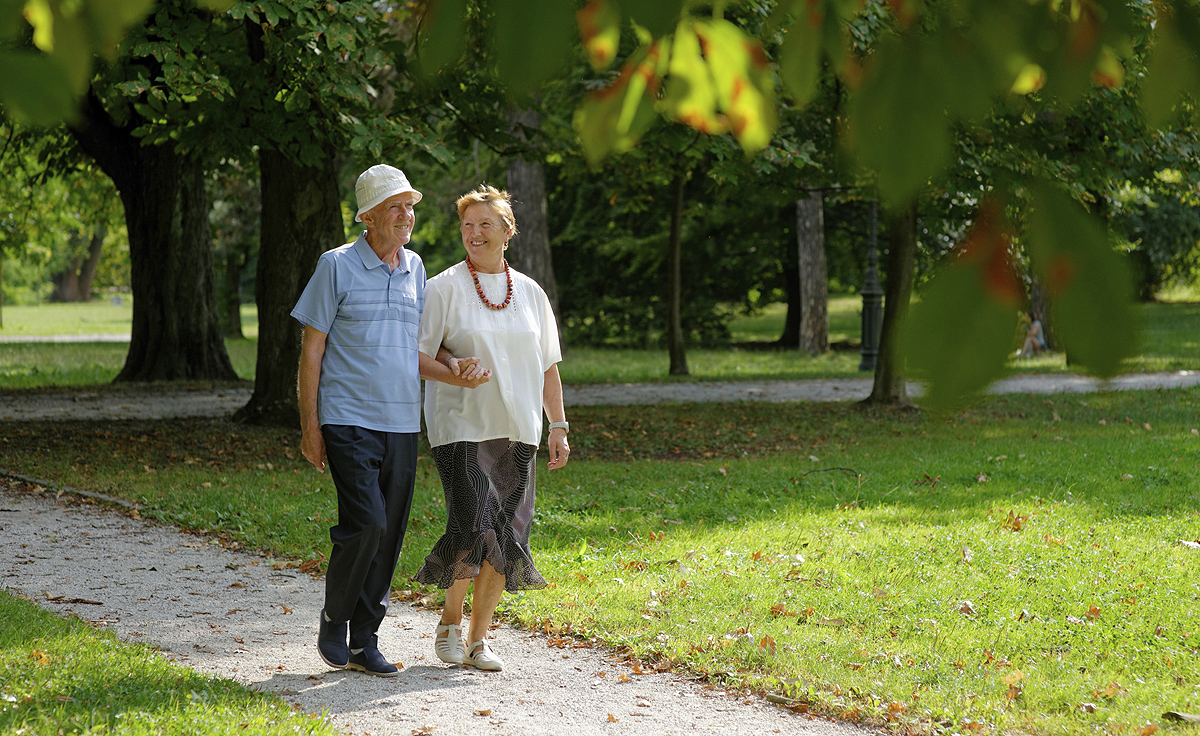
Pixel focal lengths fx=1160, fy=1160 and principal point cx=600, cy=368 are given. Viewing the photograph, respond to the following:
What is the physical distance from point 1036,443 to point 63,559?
8518 millimetres

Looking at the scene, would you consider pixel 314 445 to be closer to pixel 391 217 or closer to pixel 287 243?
pixel 391 217

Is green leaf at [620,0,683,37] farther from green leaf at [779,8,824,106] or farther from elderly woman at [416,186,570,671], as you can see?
elderly woman at [416,186,570,671]

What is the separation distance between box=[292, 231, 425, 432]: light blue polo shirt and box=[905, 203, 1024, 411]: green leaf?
12.3ft

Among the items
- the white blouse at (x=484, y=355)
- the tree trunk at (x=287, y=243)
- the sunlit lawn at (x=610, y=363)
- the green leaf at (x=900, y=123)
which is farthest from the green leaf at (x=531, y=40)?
A: the sunlit lawn at (x=610, y=363)

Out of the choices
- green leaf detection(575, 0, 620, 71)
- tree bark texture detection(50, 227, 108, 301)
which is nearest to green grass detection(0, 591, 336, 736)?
green leaf detection(575, 0, 620, 71)

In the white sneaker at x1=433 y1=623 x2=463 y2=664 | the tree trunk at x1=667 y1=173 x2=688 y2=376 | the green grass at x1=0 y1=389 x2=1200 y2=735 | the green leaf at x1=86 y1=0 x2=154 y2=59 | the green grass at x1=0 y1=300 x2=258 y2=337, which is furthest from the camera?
the green grass at x1=0 y1=300 x2=258 y2=337

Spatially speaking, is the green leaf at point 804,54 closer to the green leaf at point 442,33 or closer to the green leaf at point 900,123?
the green leaf at point 900,123

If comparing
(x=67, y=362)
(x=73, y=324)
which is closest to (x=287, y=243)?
(x=67, y=362)

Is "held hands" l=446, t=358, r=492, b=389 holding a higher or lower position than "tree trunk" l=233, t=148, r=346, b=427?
lower

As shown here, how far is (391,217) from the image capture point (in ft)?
15.2

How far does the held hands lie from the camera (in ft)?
14.6

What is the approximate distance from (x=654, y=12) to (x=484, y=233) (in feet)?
11.5

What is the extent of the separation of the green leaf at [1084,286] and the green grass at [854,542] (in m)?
0.15

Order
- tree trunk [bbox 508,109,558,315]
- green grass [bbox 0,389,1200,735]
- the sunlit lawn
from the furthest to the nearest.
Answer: tree trunk [bbox 508,109,558,315]
the sunlit lawn
green grass [bbox 0,389,1200,735]
